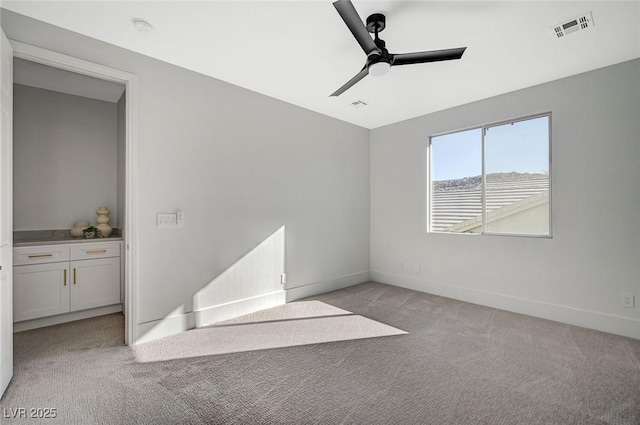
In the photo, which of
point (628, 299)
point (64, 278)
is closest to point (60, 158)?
point (64, 278)

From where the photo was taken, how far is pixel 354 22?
6.42 feet

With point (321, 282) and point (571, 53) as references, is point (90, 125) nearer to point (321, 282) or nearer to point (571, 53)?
point (321, 282)

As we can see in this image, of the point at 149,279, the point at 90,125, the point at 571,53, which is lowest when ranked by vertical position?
the point at 149,279

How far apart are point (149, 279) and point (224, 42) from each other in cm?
229

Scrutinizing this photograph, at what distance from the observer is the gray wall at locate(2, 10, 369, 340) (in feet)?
9.07

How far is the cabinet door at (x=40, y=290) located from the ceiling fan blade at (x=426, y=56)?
13.1 feet

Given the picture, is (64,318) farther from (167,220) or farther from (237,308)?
(237,308)

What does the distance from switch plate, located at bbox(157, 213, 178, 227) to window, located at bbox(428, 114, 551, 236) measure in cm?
348

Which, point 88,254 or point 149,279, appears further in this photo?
point 88,254

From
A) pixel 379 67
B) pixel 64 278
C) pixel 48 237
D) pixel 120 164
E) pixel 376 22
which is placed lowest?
pixel 64 278

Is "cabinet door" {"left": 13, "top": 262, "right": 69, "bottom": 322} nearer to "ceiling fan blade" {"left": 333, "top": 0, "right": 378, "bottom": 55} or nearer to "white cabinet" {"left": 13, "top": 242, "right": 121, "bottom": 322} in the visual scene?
"white cabinet" {"left": 13, "top": 242, "right": 121, "bottom": 322}

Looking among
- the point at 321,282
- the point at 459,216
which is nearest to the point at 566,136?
the point at 459,216

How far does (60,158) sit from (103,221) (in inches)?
36.3

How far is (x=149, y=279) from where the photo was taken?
2801 millimetres
